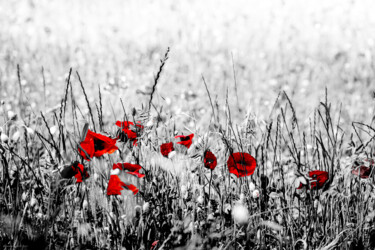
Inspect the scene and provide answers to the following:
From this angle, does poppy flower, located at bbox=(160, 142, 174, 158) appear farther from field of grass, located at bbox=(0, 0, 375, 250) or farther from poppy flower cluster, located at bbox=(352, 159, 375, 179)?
poppy flower cluster, located at bbox=(352, 159, 375, 179)

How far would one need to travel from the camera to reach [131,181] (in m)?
1.20

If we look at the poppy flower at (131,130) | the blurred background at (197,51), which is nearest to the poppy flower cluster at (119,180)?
the poppy flower at (131,130)

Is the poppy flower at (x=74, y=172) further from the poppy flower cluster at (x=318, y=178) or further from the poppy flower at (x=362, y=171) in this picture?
the poppy flower at (x=362, y=171)

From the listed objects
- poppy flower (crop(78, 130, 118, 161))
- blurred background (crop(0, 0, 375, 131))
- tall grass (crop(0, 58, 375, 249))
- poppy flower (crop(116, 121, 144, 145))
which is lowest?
tall grass (crop(0, 58, 375, 249))

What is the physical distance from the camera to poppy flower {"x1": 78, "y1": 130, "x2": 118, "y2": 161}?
3.87 feet

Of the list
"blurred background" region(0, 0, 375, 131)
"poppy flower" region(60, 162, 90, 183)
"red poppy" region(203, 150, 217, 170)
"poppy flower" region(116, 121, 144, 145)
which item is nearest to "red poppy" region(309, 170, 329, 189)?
"red poppy" region(203, 150, 217, 170)

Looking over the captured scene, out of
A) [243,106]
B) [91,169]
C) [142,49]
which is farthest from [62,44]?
[91,169]

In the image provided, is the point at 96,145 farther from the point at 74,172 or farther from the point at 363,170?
the point at 363,170

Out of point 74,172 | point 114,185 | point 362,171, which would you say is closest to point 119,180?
point 114,185

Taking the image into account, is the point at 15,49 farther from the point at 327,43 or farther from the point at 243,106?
the point at 327,43

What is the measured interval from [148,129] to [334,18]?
17.5 feet

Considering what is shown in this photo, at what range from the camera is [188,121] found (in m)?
3.10

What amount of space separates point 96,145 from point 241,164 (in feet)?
1.30

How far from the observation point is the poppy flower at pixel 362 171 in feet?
4.27
